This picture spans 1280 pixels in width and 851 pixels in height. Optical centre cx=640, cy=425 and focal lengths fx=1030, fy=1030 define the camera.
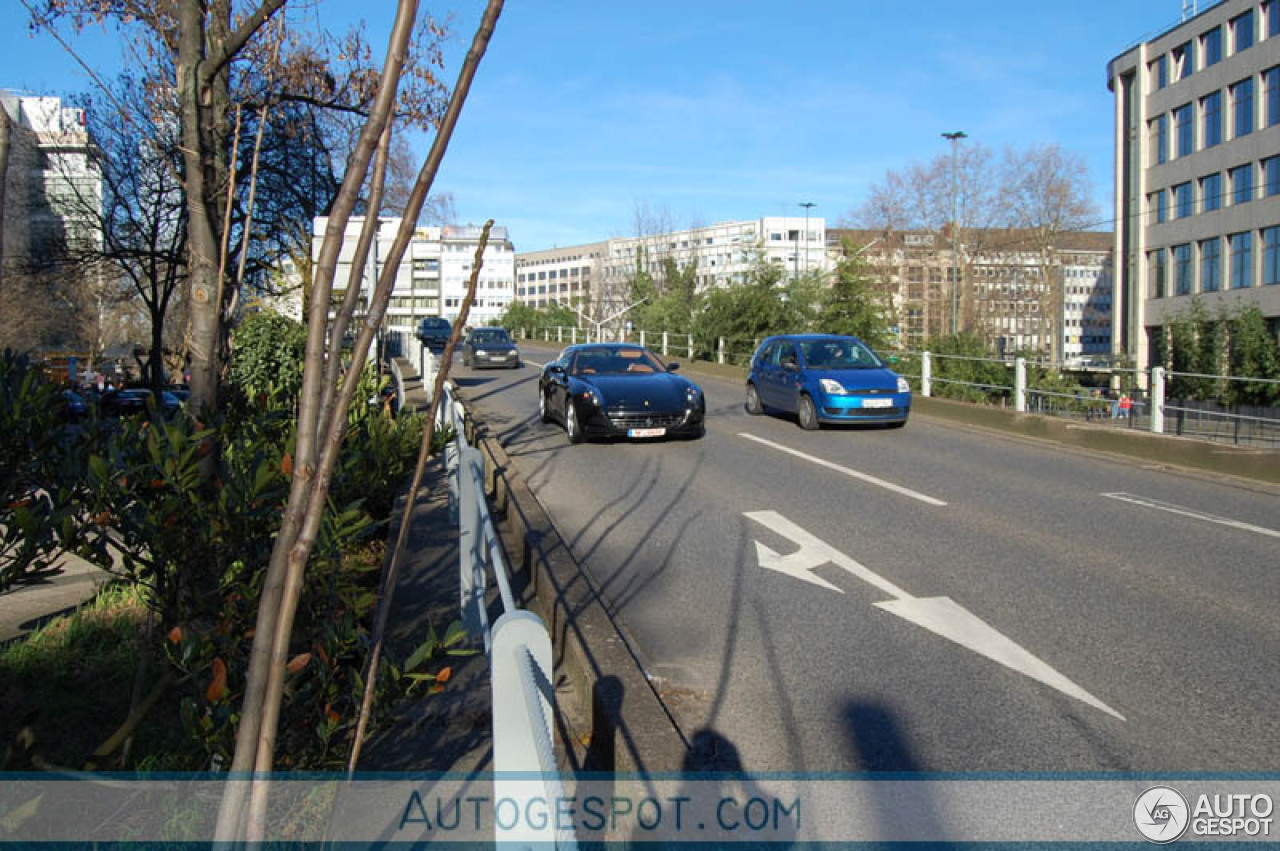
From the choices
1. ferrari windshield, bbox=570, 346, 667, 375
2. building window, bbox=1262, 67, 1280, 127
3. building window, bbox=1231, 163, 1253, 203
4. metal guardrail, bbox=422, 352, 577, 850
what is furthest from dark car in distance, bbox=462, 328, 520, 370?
building window, bbox=1262, 67, 1280, 127

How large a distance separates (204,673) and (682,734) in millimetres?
1834

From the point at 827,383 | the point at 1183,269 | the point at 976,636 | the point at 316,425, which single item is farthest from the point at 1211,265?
the point at 316,425

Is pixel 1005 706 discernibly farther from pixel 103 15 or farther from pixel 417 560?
pixel 103 15

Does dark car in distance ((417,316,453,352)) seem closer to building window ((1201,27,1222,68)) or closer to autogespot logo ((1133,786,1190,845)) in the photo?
building window ((1201,27,1222,68))

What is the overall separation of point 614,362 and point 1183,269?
46.8 meters

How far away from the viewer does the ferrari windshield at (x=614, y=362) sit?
16.9m

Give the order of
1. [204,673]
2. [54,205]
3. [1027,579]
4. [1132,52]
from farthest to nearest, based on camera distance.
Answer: [1132,52], [54,205], [1027,579], [204,673]

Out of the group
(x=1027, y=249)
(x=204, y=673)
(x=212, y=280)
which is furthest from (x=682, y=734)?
(x=1027, y=249)

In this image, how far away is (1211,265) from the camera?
51.1 meters

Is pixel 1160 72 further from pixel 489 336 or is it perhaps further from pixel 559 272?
pixel 559 272

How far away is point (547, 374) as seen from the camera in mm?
17922

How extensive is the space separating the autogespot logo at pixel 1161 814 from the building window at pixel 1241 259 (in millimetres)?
51568

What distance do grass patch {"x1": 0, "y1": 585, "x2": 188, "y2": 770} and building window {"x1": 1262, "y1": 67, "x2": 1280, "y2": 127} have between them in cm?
5250

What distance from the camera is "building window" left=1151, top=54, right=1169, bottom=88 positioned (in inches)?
2159
